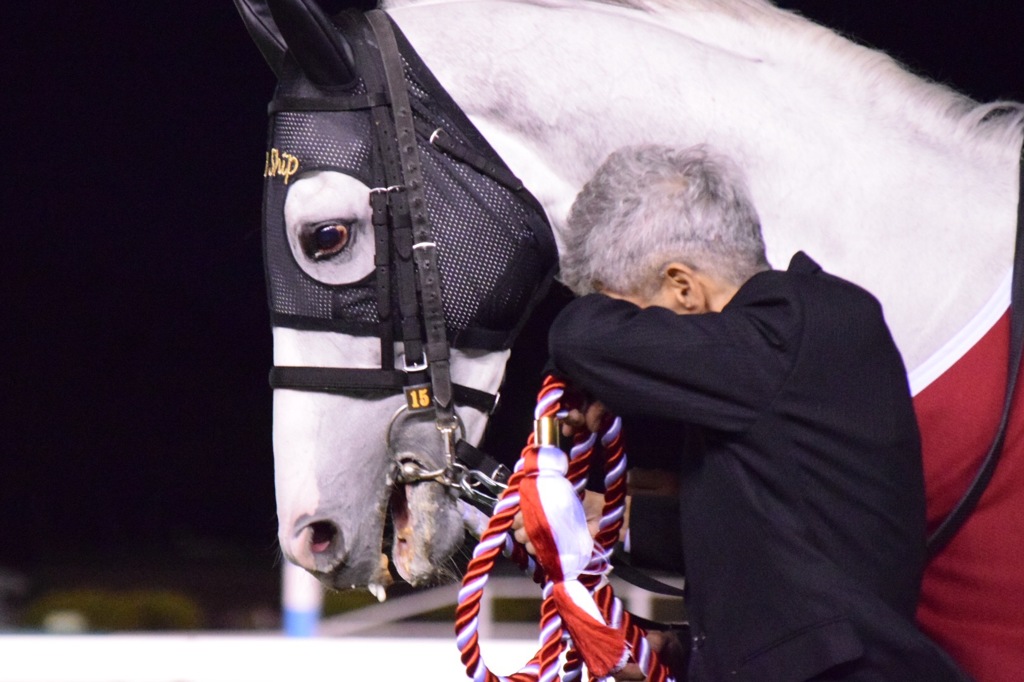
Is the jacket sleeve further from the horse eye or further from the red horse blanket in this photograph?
the horse eye

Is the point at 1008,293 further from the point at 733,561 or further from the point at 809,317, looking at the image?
the point at 733,561

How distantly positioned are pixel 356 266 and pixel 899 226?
732mm

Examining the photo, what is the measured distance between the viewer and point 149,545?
6.77 meters

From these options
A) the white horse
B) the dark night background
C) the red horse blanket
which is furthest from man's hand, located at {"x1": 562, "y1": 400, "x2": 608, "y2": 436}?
the dark night background

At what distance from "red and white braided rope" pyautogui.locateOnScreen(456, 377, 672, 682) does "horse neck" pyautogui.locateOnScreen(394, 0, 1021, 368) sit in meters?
0.37

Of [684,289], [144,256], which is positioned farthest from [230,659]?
[144,256]

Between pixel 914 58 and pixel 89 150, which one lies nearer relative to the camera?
pixel 914 58

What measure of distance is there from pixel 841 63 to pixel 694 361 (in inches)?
24.2

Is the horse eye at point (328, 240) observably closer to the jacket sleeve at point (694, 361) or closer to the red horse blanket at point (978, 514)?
the jacket sleeve at point (694, 361)

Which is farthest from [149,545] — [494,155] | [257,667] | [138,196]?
[494,155]

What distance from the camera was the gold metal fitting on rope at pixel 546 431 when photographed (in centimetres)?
136

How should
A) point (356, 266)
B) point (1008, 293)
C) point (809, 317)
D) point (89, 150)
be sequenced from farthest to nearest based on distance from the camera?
point (89, 150) < point (356, 266) < point (1008, 293) < point (809, 317)

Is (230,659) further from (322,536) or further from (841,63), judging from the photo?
(841,63)

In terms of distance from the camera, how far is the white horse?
135cm
